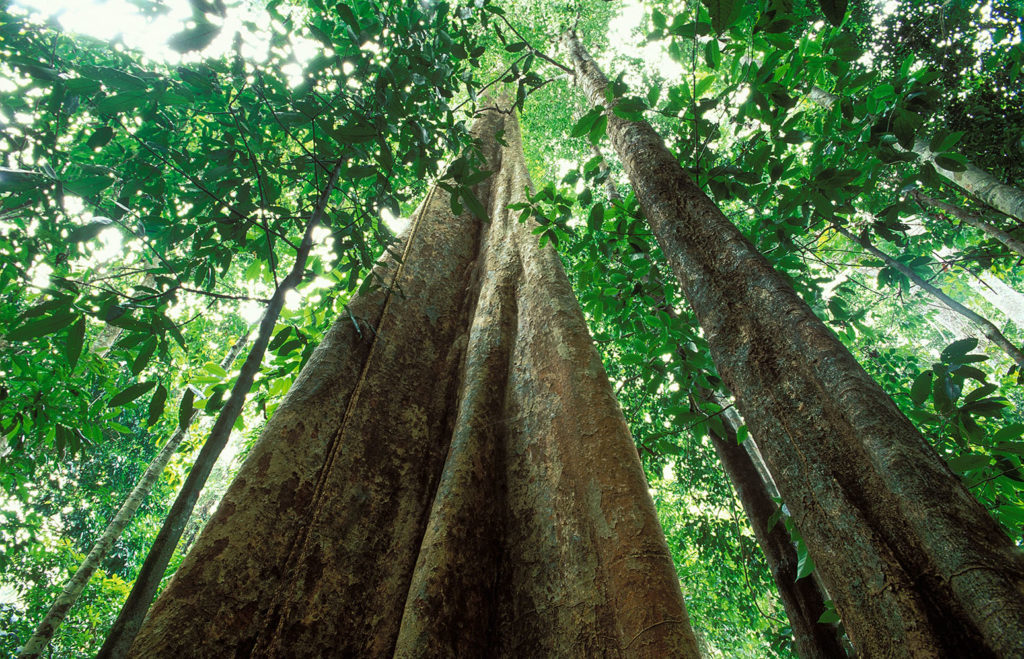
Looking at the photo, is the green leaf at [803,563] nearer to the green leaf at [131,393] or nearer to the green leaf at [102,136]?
the green leaf at [131,393]

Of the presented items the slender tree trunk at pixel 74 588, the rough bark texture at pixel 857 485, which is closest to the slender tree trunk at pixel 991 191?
the rough bark texture at pixel 857 485

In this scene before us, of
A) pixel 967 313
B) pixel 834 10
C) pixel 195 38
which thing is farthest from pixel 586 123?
pixel 967 313

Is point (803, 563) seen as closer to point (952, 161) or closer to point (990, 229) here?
point (952, 161)

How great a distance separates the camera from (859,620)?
0.81m

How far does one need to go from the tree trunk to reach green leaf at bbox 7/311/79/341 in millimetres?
2749

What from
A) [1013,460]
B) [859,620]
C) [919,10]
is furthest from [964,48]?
[859,620]

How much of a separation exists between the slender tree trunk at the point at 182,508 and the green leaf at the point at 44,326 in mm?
532

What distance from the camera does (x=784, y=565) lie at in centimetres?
238

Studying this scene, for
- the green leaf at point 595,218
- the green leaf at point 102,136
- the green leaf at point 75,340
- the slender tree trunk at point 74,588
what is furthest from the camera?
the slender tree trunk at point 74,588

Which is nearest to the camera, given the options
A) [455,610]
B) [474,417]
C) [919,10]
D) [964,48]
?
[455,610]

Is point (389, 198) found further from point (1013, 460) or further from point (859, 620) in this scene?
point (1013, 460)

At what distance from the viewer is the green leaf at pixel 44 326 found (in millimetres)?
1090

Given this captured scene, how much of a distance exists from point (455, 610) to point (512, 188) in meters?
3.20

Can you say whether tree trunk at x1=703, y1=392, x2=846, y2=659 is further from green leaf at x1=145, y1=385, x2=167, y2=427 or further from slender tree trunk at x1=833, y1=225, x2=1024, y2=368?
green leaf at x1=145, y1=385, x2=167, y2=427
